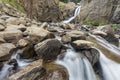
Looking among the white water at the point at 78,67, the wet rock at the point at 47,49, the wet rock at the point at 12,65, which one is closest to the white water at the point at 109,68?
the white water at the point at 78,67

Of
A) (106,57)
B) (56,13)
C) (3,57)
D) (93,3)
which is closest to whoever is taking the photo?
(3,57)

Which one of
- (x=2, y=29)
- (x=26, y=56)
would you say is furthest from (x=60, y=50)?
(x=2, y=29)

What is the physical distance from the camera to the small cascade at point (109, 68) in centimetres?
845

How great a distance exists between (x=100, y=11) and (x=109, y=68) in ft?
66.0

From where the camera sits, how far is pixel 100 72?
841cm

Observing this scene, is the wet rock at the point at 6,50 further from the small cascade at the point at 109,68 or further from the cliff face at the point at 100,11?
the cliff face at the point at 100,11

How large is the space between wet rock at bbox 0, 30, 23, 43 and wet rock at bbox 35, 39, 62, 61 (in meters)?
1.39

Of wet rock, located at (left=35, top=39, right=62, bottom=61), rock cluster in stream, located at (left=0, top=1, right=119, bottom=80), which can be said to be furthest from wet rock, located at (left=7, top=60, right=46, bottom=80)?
wet rock, located at (left=35, top=39, right=62, bottom=61)

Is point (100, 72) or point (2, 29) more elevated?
point (2, 29)

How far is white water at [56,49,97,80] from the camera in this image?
25.8ft

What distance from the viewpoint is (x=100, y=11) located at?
92.6 ft

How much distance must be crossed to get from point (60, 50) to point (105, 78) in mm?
2059

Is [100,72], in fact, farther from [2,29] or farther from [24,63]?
[2,29]

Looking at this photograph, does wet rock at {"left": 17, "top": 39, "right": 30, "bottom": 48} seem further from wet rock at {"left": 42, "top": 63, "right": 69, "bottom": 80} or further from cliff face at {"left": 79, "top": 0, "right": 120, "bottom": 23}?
cliff face at {"left": 79, "top": 0, "right": 120, "bottom": 23}
